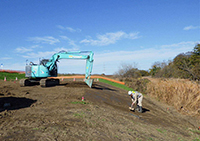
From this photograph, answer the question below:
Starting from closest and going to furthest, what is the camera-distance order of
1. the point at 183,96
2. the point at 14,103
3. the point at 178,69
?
the point at 14,103 → the point at 183,96 → the point at 178,69

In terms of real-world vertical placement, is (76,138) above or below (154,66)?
below

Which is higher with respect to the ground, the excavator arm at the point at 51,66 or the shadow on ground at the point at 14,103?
the excavator arm at the point at 51,66

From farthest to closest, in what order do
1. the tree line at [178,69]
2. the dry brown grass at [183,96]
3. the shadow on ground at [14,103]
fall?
the tree line at [178,69] → the dry brown grass at [183,96] → the shadow on ground at [14,103]

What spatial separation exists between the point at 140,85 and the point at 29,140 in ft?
82.6

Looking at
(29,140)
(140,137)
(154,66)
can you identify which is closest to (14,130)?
(29,140)

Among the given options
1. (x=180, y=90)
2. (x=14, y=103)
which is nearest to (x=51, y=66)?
(x=14, y=103)

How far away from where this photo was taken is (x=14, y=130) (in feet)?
18.8

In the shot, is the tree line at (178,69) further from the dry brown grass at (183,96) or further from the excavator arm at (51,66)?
the excavator arm at (51,66)

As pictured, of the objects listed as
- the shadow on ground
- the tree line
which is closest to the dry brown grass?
the tree line

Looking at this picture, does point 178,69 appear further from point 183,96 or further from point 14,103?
point 14,103

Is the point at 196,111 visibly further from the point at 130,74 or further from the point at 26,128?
the point at 130,74

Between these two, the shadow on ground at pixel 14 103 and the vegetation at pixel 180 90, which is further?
the vegetation at pixel 180 90

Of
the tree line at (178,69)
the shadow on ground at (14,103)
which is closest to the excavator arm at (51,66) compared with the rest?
the shadow on ground at (14,103)

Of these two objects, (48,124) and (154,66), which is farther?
(154,66)
